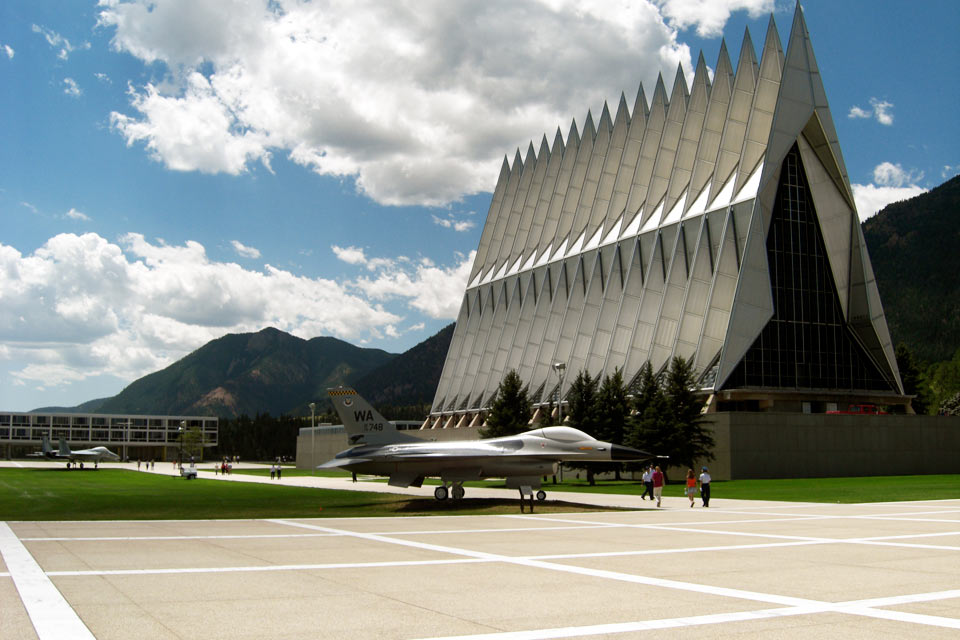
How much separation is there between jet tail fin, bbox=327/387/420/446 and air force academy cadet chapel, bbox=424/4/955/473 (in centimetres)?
2454

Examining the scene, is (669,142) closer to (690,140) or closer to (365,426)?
(690,140)

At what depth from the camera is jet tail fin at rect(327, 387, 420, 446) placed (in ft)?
115

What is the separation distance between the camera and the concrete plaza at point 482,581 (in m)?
9.11

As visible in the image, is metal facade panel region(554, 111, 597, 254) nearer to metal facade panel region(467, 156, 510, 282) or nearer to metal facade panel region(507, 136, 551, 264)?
metal facade panel region(507, 136, 551, 264)

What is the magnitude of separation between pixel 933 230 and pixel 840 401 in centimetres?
14042

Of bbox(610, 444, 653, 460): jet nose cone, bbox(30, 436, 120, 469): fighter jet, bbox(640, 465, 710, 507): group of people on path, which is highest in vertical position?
bbox(610, 444, 653, 460): jet nose cone

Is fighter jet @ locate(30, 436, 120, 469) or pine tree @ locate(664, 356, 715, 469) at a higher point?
A: pine tree @ locate(664, 356, 715, 469)

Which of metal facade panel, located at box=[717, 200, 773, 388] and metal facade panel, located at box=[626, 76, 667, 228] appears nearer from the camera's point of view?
metal facade panel, located at box=[717, 200, 773, 388]

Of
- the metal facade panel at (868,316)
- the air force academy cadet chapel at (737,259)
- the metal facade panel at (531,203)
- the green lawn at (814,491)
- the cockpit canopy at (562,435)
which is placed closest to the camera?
the cockpit canopy at (562,435)

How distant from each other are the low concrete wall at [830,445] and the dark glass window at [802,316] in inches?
247

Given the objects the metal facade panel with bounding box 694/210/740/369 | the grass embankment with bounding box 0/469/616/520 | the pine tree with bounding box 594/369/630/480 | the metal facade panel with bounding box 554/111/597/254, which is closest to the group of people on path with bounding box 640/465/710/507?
the grass embankment with bounding box 0/469/616/520

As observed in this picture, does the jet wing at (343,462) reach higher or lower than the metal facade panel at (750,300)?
lower

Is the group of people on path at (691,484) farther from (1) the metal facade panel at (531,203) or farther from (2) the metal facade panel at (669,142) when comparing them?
(1) the metal facade panel at (531,203)

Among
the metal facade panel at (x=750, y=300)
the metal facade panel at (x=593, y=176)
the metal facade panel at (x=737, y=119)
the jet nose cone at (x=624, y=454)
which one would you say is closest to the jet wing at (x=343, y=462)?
the jet nose cone at (x=624, y=454)
